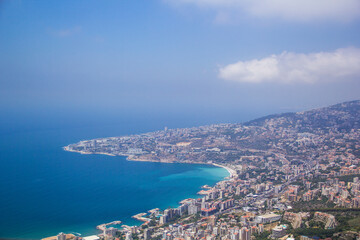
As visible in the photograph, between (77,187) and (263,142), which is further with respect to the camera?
(263,142)

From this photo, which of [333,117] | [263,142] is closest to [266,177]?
[263,142]

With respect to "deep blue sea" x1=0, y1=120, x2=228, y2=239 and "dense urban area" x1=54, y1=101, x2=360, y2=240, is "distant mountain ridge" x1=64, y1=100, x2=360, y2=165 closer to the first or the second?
"dense urban area" x1=54, y1=101, x2=360, y2=240

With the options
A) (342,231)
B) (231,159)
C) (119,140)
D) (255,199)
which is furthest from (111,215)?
(119,140)

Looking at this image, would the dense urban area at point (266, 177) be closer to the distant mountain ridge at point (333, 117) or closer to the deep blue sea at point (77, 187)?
the distant mountain ridge at point (333, 117)

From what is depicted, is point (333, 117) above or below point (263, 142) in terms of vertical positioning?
above

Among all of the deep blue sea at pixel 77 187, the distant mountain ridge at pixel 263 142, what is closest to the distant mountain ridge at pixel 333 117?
the distant mountain ridge at pixel 263 142

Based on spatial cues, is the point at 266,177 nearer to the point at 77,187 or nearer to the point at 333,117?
the point at 77,187
